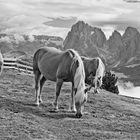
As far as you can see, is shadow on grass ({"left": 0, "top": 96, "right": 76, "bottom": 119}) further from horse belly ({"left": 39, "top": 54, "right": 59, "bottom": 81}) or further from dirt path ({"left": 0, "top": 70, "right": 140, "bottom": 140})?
horse belly ({"left": 39, "top": 54, "right": 59, "bottom": 81})

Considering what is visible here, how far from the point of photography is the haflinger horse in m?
12.3

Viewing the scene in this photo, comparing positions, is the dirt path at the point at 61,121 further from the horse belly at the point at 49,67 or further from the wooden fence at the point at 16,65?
the wooden fence at the point at 16,65

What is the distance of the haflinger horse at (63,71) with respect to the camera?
40.4ft

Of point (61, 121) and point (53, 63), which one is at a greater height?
point (53, 63)

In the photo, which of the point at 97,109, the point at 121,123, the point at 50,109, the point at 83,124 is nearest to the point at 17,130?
the point at 83,124

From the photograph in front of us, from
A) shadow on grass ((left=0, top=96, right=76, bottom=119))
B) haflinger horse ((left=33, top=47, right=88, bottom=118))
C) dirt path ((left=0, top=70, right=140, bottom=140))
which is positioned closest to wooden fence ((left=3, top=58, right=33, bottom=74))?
dirt path ((left=0, top=70, right=140, bottom=140))

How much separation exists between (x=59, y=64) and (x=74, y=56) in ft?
2.81

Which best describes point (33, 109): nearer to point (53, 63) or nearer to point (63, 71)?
point (63, 71)

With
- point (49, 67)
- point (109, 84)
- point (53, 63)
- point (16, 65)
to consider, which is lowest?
point (109, 84)

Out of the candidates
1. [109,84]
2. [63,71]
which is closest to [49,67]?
[63,71]

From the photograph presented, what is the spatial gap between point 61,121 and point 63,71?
2205 millimetres

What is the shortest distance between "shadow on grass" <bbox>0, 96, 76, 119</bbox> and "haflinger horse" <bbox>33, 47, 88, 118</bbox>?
342 millimetres

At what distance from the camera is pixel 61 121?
39.6 ft

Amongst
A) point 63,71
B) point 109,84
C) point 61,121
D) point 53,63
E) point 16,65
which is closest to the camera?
point 61,121
